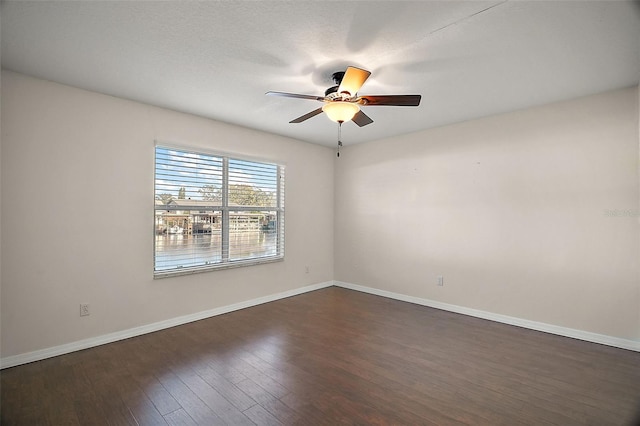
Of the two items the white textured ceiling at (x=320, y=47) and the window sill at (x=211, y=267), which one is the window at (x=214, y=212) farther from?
the white textured ceiling at (x=320, y=47)

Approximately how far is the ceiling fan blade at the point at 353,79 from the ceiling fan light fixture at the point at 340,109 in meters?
0.10

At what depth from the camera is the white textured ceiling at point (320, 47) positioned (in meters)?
1.83

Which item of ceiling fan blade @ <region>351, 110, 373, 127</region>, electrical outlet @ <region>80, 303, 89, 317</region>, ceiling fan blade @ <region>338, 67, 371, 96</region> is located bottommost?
electrical outlet @ <region>80, 303, 89, 317</region>

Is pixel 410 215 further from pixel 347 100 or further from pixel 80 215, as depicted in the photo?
pixel 80 215

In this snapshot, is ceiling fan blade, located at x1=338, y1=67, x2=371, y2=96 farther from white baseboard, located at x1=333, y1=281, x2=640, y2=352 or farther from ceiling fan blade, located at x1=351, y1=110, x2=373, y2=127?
white baseboard, located at x1=333, y1=281, x2=640, y2=352

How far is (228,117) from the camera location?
3.79 meters

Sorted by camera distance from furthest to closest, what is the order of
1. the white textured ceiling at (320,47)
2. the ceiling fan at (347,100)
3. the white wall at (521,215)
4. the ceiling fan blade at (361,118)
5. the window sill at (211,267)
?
1. the window sill at (211,267)
2. the white wall at (521,215)
3. the ceiling fan blade at (361,118)
4. the ceiling fan at (347,100)
5. the white textured ceiling at (320,47)

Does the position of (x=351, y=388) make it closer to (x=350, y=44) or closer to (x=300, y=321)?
(x=300, y=321)

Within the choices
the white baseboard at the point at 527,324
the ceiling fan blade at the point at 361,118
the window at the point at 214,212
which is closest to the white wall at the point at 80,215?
the window at the point at 214,212

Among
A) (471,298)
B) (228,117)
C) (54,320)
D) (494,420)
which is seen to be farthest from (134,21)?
(471,298)

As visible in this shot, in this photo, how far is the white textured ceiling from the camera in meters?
1.83

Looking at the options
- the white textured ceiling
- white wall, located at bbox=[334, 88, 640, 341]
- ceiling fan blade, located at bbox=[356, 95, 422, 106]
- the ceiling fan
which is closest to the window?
the white textured ceiling

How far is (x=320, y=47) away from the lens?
2.20 m

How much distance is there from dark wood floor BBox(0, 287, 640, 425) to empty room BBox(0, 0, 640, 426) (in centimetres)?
2
